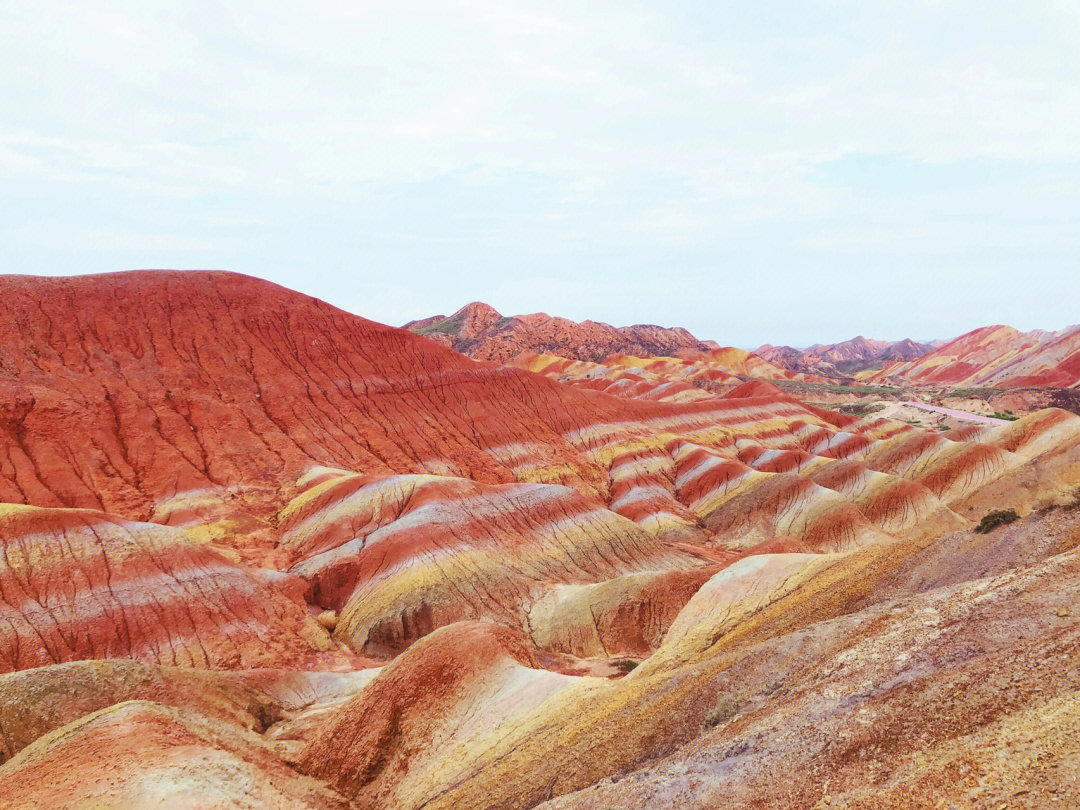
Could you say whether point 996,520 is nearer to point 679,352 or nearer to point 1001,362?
point 679,352

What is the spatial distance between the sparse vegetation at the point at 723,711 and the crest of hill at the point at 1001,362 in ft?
394

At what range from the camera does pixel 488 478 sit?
2067 inches

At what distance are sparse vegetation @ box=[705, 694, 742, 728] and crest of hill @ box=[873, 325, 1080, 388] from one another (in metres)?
120

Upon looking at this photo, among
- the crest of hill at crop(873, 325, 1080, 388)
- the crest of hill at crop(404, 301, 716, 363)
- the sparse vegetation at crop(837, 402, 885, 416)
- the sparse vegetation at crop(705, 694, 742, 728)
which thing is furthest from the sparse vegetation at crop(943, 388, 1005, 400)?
the sparse vegetation at crop(705, 694, 742, 728)

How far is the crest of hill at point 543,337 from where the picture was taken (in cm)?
14112

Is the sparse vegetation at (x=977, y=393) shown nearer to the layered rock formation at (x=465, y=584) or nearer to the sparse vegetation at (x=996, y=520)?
the layered rock formation at (x=465, y=584)

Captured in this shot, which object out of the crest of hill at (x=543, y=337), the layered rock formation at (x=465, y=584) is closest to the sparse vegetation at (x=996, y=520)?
the layered rock formation at (x=465, y=584)

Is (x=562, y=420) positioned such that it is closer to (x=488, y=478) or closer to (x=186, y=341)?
(x=488, y=478)

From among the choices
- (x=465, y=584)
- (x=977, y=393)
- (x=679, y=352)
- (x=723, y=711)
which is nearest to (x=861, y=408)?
(x=977, y=393)

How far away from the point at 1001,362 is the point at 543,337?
11208cm

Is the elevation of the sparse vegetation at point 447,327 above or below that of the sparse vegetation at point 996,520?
above

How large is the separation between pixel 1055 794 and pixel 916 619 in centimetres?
624

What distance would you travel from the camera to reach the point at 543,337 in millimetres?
146125

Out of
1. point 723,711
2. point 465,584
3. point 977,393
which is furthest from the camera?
point 977,393
